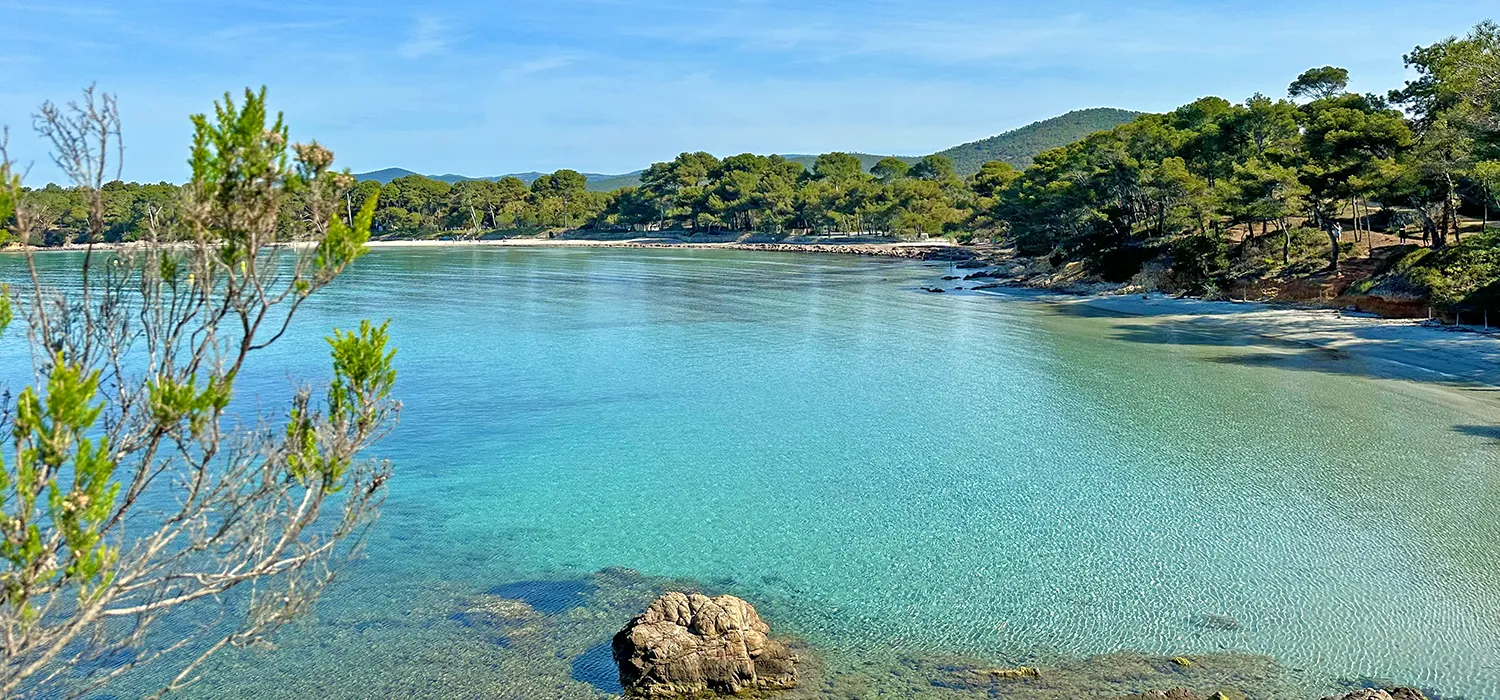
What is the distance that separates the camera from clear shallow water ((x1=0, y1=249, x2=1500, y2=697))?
1205 cm

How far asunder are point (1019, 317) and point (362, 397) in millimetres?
41078

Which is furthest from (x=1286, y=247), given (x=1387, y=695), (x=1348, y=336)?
(x=1387, y=695)

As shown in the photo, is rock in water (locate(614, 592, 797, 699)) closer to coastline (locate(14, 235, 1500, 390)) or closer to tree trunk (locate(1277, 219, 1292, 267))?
coastline (locate(14, 235, 1500, 390))

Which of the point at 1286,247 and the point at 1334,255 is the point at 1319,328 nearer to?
the point at 1334,255

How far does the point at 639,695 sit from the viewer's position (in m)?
10.3

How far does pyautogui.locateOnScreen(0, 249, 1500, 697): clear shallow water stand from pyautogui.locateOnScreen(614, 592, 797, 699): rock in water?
1.35 meters

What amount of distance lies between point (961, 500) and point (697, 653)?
27.4 feet

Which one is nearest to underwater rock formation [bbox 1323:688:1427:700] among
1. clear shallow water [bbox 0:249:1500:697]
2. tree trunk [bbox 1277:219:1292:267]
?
clear shallow water [bbox 0:249:1500:697]

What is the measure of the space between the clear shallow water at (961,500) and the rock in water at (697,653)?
1.35 meters

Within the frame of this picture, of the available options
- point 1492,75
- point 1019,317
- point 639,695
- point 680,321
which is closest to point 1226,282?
point 1019,317

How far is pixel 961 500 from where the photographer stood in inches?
693

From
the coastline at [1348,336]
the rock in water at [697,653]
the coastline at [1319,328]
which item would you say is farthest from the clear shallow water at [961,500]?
the coastline at [1319,328]

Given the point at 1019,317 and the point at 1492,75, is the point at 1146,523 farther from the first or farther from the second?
the point at 1019,317

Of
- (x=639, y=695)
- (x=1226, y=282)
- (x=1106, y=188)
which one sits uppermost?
(x=1106, y=188)
